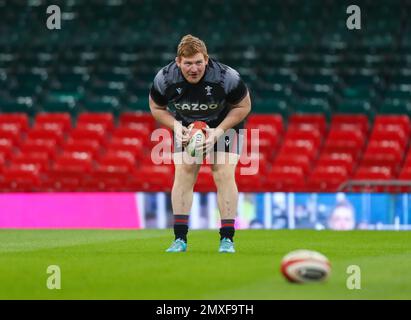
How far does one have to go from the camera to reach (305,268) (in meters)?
8.83

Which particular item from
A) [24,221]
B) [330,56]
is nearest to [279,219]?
[24,221]

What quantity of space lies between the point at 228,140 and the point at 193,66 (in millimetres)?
852

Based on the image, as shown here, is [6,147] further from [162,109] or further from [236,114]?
[236,114]

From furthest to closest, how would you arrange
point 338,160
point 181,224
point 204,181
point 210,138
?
point 338,160 → point 204,181 → point 181,224 → point 210,138

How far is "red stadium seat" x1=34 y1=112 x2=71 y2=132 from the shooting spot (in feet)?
79.7

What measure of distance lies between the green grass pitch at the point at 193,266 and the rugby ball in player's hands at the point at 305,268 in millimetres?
85

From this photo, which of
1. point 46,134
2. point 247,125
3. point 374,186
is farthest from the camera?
point 46,134

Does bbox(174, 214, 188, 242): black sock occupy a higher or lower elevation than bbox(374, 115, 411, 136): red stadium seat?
lower

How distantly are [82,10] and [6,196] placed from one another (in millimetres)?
9677

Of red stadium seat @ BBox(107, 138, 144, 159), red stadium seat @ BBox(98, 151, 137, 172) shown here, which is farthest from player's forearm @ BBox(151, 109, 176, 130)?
red stadium seat @ BBox(107, 138, 144, 159)

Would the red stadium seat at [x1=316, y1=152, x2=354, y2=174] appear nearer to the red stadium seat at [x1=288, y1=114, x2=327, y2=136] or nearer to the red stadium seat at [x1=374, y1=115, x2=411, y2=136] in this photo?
the red stadium seat at [x1=288, y1=114, x2=327, y2=136]

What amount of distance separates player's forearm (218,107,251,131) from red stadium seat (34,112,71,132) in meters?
13.1

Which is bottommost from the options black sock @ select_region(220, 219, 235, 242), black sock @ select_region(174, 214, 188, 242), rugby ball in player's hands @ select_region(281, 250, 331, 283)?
rugby ball in player's hands @ select_region(281, 250, 331, 283)

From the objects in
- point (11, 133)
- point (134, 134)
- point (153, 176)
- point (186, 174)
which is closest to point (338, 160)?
point (153, 176)
